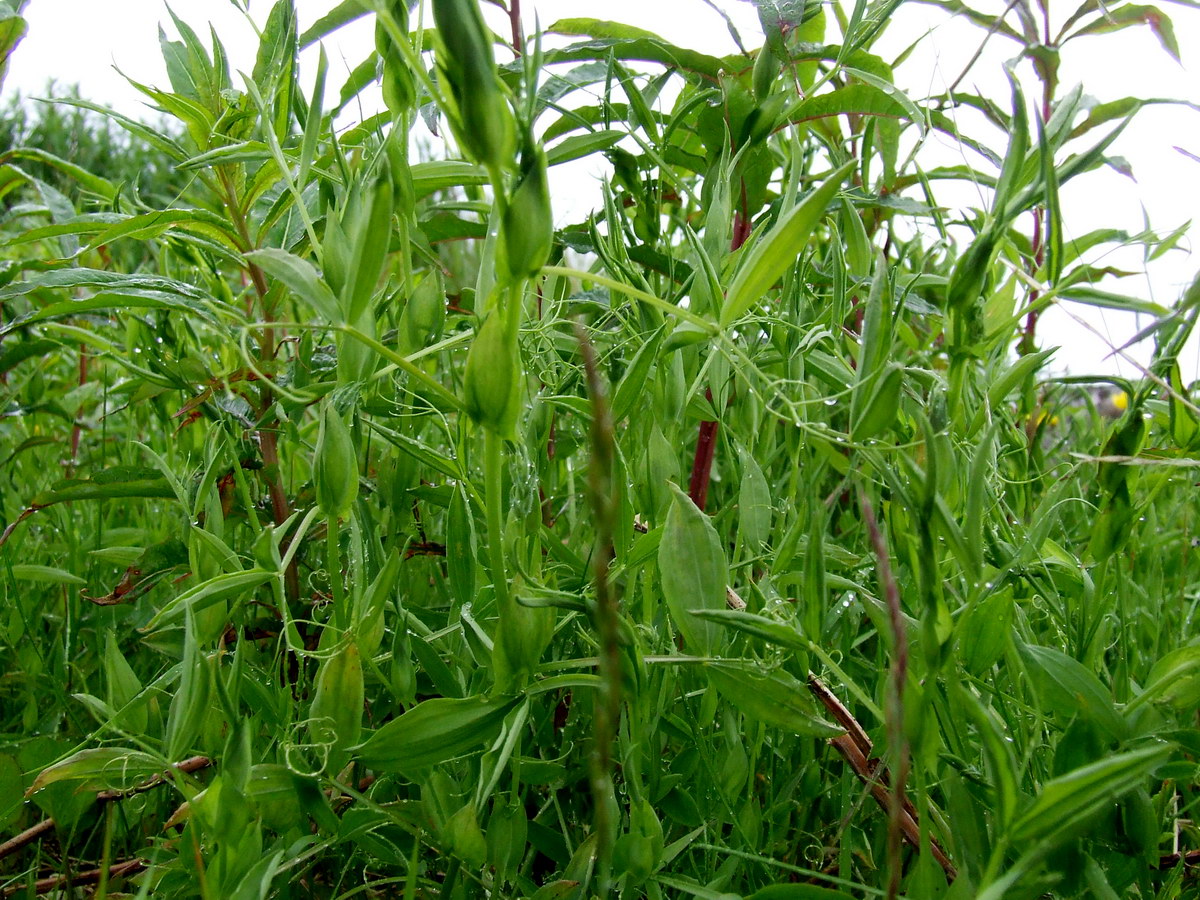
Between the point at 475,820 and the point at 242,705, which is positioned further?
the point at 242,705

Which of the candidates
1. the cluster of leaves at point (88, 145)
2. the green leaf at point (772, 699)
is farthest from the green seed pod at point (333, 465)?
the cluster of leaves at point (88, 145)

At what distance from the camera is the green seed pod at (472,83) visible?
0.33 m

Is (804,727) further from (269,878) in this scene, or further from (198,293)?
(198,293)

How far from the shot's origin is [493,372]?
41 centimetres

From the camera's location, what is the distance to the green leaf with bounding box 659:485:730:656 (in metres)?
0.48

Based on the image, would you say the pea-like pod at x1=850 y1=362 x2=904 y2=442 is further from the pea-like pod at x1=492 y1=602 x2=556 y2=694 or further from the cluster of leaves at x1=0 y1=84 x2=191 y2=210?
the cluster of leaves at x1=0 y1=84 x2=191 y2=210

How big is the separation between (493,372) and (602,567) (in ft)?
0.47

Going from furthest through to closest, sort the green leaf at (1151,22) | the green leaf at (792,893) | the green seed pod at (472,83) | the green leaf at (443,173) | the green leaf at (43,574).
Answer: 1. the green leaf at (1151,22)
2. the green leaf at (43,574)
3. the green leaf at (443,173)
4. the green leaf at (792,893)
5. the green seed pod at (472,83)

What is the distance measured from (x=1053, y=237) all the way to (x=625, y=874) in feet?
1.28

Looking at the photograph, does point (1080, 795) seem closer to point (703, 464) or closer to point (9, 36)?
point (703, 464)

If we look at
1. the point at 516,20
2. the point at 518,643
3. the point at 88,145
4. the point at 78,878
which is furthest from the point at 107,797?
the point at 88,145

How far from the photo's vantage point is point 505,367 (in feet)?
1.34

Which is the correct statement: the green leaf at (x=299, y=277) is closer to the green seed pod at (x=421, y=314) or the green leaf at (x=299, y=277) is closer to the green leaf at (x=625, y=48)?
the green seed pod at (x=421, y=314)

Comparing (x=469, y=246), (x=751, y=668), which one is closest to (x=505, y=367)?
(x=751, y=668)
